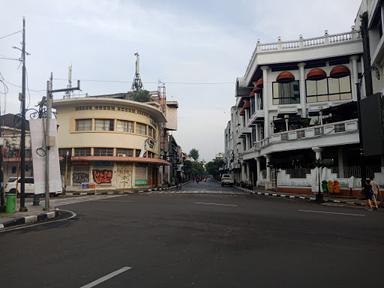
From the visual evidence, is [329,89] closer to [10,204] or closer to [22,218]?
[10,204]

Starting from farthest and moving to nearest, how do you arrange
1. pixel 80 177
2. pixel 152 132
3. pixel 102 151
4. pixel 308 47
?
pixel 152 132, pixel 102 151, pixel 80 177, pixel 308 47

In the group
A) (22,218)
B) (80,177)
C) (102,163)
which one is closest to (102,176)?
(102,163)

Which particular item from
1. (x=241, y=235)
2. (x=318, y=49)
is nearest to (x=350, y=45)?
(x=318, y=49)

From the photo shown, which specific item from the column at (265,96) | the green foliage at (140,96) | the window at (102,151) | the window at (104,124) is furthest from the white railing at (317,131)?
the green foliage at (140,96)

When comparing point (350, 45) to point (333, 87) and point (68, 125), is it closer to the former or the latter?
point (333, 87)

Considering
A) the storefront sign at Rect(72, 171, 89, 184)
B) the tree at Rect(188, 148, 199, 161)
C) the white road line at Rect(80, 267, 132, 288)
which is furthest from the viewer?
the tree at Rect(188, 148, 199, 161)

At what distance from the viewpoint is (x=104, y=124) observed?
43.4 metres

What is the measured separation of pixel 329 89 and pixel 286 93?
181 inches

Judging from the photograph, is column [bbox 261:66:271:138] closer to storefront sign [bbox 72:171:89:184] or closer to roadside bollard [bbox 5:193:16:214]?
storefront sign [bbox 72:171:89:184]

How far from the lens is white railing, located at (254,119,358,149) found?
2767 cm

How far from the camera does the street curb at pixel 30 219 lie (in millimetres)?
13758

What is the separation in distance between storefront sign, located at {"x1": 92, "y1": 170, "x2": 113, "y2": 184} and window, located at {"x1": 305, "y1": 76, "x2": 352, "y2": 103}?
23.4 metres

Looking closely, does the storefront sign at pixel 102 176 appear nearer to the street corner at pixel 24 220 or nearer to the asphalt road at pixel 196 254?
the street corner at pixel 24 220

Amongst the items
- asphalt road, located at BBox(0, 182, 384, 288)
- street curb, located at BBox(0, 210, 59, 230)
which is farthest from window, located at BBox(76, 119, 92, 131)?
asphalt road, located at BBox(0, 182, 384, 288)
